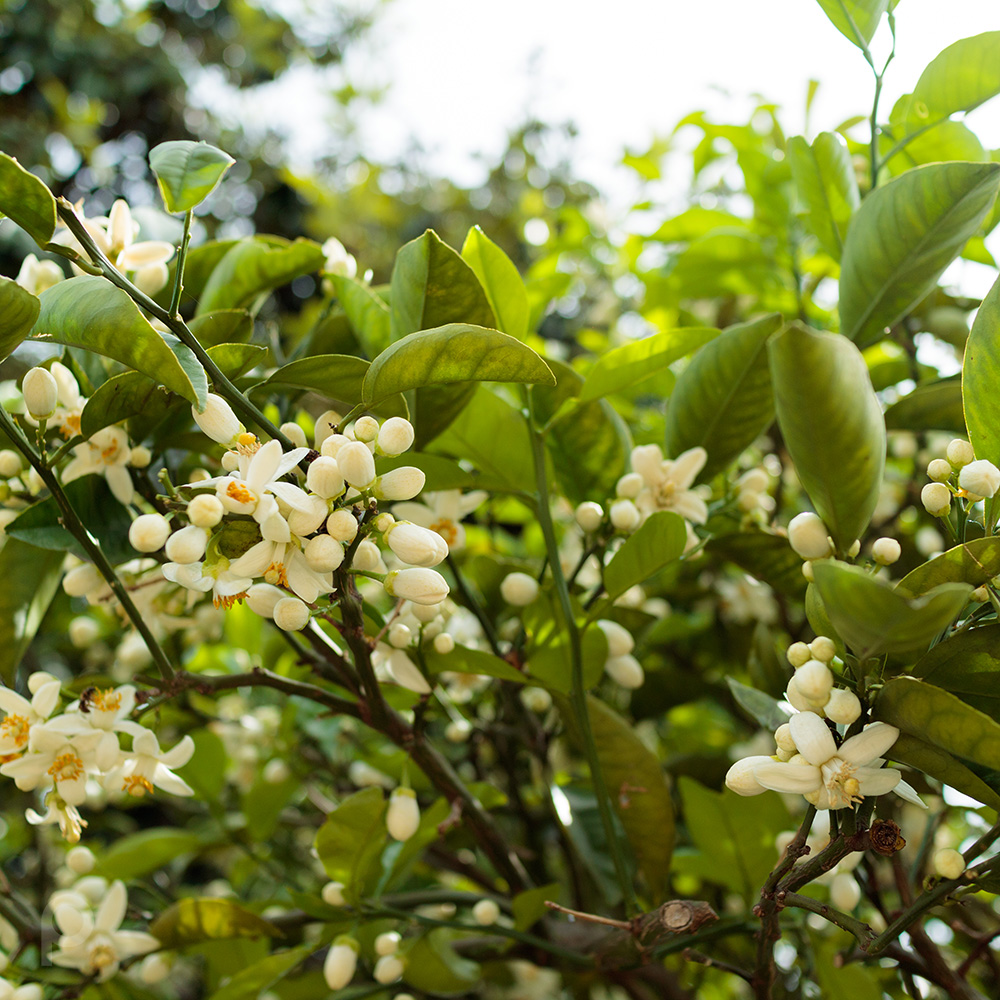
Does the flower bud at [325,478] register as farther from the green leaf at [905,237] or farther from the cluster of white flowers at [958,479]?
the green leaf at [905,237]

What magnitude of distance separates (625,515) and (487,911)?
47 centimetres

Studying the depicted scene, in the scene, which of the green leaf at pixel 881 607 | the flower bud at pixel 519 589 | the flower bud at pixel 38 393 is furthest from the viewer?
the flower bud at pixel 519 589

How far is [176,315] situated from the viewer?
1.90 feet

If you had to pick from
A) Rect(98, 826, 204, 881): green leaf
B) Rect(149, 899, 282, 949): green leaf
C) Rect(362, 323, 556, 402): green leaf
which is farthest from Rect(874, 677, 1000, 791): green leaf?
Rect(98, 826, 204, 881): green leaf

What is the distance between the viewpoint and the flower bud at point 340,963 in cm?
80

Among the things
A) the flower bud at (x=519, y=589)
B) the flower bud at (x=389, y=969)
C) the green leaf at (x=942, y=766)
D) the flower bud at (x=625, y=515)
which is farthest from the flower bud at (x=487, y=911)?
the green leaf at (x=942, y=766)

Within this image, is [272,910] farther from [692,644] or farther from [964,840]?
[964,840]

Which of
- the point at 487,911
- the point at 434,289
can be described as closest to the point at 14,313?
the point at 434,289

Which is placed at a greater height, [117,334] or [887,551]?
[117,334]

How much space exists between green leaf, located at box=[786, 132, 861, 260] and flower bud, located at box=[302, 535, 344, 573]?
2.07ft

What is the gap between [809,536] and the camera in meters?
0.54

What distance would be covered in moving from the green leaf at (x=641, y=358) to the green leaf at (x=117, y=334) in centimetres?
38

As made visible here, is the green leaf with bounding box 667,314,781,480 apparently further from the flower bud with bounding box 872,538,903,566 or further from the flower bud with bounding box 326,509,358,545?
the flower bud with bounding box 326,509,358,545

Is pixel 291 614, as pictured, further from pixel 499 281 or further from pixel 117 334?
pixel 499 281
